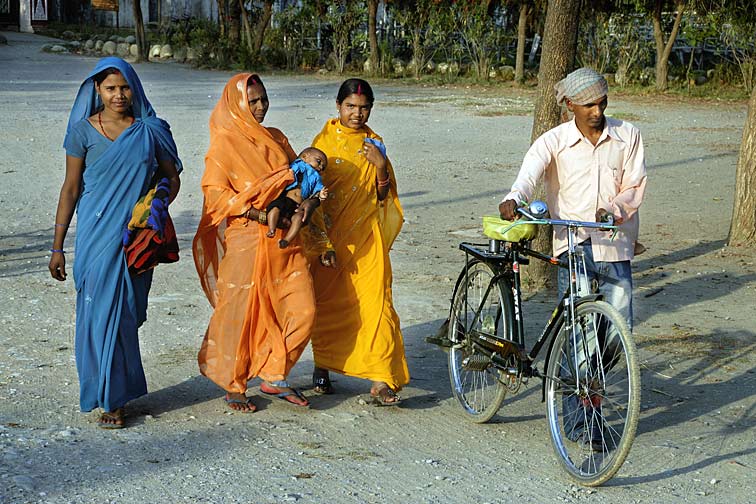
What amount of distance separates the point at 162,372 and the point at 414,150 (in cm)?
969

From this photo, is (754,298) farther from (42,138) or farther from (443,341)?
(42,138)

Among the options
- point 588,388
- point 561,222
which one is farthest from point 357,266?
point 588,388

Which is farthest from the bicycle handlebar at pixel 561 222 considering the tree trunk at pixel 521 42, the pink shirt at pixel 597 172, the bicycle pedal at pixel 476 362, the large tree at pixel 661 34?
the tree trunk at pixel 521 42

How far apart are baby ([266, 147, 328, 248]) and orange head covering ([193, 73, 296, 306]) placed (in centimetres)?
4

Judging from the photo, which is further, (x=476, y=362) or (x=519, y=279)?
(x=476, y=362)

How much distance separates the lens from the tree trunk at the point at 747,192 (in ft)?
30.3

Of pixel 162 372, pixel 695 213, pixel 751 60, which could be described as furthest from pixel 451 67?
pixel 162 372

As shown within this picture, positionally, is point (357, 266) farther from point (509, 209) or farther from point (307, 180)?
point (509, 209)

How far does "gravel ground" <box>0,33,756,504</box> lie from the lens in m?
4.28

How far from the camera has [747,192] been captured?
927cm

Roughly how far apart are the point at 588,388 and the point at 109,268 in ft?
7.45

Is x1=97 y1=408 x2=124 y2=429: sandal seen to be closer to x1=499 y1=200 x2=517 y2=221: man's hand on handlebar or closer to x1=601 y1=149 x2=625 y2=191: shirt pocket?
x1=499 y1=200 x2=517 y2=221: man's hand on handlebar

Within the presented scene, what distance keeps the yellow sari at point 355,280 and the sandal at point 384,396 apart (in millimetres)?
39

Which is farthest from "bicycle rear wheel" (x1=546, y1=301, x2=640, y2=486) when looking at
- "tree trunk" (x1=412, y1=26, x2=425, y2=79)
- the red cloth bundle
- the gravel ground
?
"tree trunk" (x1=412, y1=26, x2=425, y2=79)
